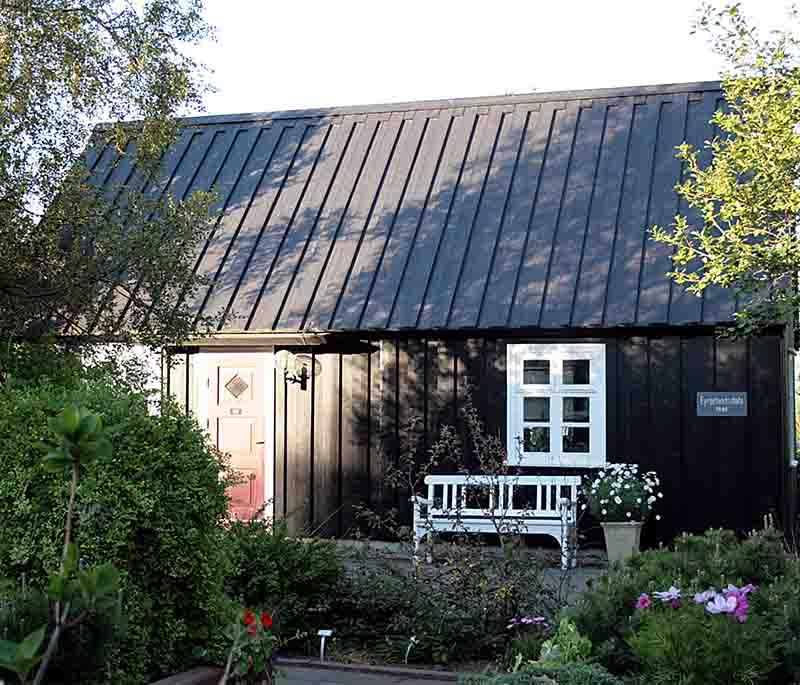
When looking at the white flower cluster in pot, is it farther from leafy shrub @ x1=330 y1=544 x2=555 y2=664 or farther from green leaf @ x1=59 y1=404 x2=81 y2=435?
green leaf @ x1=59 y1=404 x2=81 y2=435

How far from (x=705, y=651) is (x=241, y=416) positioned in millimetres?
11099

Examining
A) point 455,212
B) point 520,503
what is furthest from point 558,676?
point 455,212

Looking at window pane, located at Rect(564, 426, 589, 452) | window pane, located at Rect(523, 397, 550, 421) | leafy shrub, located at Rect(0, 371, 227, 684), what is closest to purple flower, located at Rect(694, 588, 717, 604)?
leafy shrub, located at Rect(0, 371, 227, 684)

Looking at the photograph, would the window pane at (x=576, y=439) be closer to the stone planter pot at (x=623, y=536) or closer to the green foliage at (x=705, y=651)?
the stone planter pot at (x=623, y=536)

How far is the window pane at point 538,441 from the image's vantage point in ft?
46.2

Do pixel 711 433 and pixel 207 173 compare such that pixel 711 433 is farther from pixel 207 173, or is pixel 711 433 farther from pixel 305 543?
pixel 207 173

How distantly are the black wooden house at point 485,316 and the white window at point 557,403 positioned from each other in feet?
0.08

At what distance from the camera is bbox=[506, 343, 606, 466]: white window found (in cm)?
1391

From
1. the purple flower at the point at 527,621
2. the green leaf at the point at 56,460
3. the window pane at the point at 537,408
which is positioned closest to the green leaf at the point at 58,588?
the green leaf at the point at 56,460

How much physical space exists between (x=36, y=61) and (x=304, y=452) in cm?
749

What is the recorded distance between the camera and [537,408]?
1422 cm

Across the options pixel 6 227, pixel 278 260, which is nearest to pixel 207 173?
pixel 278 260

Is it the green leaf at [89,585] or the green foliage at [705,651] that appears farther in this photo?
the green foliage at [705,651]

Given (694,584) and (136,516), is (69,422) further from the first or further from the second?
(694,584)
